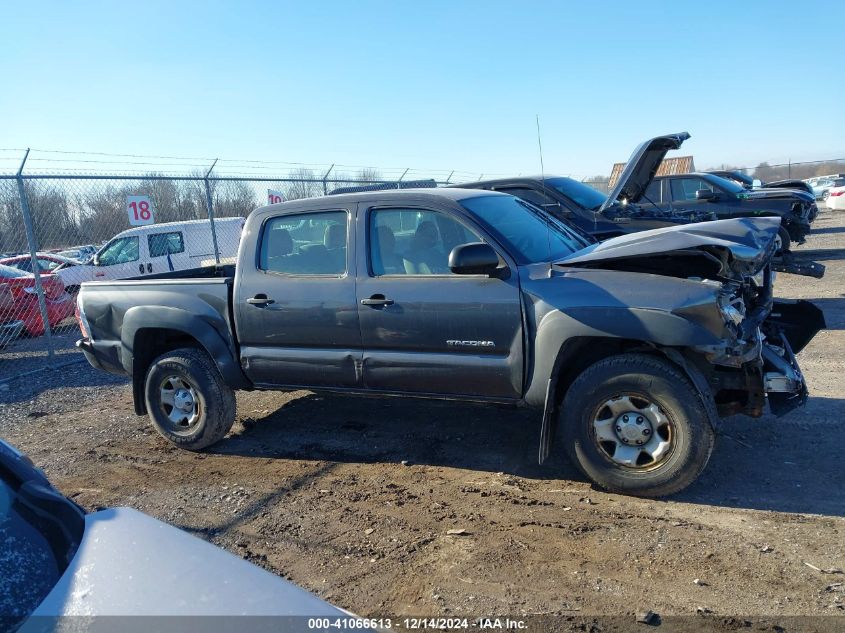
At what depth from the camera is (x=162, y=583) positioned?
75.5 inches

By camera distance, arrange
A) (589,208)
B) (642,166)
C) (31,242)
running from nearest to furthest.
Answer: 1. (642,166)
2. (31,242)
3. (589,208)

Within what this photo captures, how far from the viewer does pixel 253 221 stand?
5340mm

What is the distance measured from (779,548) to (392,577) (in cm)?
199

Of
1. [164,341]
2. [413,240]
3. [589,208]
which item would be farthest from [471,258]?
[589,208]

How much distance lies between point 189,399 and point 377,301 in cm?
198

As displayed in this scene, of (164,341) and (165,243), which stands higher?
(165,243)

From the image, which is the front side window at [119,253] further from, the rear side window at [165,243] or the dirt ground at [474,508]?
the dirt ground at [474,508]

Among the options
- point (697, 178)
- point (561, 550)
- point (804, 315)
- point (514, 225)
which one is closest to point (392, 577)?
point (561, 550)

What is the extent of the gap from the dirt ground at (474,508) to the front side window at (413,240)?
144 centimetres

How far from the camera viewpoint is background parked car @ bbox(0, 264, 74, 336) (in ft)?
32.2

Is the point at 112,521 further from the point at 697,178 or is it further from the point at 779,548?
Answer: the point at 697,178

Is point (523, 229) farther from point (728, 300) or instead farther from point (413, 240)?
point (728, 300)

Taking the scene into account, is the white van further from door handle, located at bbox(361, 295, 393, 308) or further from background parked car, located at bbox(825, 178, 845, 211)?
background parked car, located at bbox(825, 178, 845, 211)

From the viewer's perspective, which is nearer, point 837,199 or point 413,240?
point 413,240
